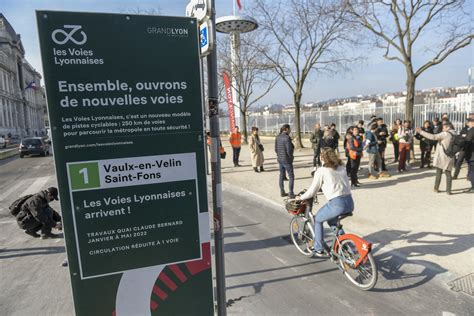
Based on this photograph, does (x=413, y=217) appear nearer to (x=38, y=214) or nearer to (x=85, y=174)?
(x=85, y=174)

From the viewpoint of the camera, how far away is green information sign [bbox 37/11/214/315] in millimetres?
2014

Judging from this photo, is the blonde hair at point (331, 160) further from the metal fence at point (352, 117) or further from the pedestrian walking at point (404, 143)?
the metal fence at point (352, 117)

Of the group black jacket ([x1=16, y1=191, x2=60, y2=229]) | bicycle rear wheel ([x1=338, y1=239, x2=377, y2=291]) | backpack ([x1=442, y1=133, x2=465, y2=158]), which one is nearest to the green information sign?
bicycle rear wheel ([x1=338, y1=239, x2=377, y2=291])

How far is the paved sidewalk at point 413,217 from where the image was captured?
458cm

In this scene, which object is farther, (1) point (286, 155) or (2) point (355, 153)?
(2) point (355, 153)

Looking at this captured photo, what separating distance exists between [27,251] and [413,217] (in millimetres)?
6983

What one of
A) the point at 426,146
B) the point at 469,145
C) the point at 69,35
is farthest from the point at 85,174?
the point at 426,146

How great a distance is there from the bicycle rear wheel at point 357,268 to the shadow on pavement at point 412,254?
0.15 m

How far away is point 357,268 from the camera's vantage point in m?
3.98

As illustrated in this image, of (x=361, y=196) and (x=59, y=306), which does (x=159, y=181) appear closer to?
(x=59, y=306)

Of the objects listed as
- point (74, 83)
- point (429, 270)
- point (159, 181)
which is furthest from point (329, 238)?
point (74, 83)

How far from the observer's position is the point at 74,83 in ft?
6.57

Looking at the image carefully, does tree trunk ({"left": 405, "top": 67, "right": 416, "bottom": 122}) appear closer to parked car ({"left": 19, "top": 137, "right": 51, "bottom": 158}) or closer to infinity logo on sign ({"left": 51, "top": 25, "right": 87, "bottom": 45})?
infinity logo on sign ({"left": 51, "top": 25, "right": 87, "bottom": 45})

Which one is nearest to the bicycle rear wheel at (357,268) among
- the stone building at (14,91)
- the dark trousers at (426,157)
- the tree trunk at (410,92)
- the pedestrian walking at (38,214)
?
the pedestrian walking at (38,214)
